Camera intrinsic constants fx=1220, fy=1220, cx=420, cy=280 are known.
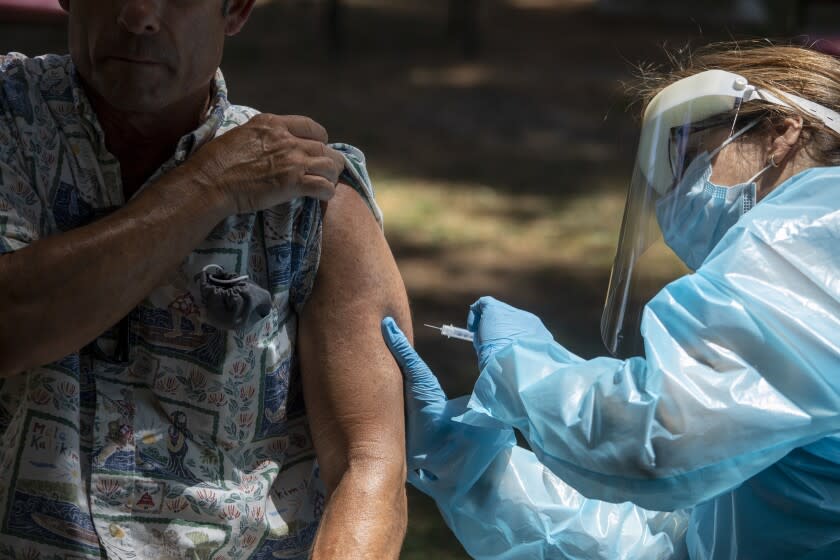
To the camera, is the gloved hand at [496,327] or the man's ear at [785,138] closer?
the man's ear at [785,138]

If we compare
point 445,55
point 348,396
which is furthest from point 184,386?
point 445,55

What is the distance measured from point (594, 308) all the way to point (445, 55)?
13.2 ft

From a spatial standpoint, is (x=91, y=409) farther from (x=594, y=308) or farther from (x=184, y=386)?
(x=594, y=308)

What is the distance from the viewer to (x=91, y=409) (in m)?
2.04

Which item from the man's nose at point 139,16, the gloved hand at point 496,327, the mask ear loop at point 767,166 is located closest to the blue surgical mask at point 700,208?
the mask ear loop at point 767,166

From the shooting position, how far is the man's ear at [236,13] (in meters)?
2.16

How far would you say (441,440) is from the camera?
2.38 m

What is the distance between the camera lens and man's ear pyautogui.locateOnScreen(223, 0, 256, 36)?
216cm

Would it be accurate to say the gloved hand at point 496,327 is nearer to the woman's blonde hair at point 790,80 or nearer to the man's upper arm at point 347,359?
the man's upper arm at point 347,359

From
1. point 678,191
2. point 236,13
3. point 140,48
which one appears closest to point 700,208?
point 678,191

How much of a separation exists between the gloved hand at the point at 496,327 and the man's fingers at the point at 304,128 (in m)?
0.51

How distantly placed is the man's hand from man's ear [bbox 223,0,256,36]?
0.69 feet

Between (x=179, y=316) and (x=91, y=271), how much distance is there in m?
0.26

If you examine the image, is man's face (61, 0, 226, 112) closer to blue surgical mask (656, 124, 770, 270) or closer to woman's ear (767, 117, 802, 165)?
blue surgical mask (656, 124, 770, 270)
